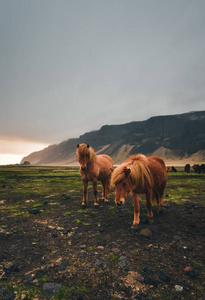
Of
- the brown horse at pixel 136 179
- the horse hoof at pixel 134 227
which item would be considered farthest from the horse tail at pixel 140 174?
the horse hoof at pixel 134 227

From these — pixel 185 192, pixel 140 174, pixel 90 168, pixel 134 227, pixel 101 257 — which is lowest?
pixel 185 192

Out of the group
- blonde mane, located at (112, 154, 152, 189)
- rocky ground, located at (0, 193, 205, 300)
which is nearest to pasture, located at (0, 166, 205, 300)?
rocky ground, located at (0, 193, 205, 300)

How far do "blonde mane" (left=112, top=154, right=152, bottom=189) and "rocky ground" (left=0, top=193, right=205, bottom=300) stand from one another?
1499 millimetres

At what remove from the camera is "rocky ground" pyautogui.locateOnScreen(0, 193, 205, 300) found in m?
2.73

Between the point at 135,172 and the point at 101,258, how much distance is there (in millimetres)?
2740

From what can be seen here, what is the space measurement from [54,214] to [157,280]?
194 inches

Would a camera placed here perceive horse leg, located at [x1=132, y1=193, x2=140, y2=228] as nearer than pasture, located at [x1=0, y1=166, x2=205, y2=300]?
No

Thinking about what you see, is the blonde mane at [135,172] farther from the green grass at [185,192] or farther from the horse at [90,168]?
the green grass at [185,192]

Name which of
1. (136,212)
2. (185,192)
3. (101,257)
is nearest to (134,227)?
(136,212)

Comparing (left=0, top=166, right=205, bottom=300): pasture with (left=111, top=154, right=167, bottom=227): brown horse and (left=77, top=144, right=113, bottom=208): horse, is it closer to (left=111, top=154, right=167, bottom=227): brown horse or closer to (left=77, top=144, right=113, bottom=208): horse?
(left=111, top=154, right=167, bottom=227): brown horse

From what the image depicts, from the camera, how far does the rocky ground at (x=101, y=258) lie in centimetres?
273

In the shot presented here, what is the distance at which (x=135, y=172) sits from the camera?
547 cm

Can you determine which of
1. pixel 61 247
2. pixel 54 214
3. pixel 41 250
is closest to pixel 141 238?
pixel 61 247

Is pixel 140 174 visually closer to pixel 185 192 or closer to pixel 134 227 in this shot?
pixel 134 227
